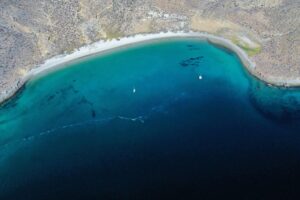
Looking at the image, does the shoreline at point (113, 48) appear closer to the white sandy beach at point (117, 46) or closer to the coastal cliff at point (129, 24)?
the white sandy beach at point (117, 46)

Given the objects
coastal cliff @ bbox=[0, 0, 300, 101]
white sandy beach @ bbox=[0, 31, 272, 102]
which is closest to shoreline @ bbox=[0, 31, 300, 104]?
white sandy beach @ bbox=[0, 31, 272, 102]

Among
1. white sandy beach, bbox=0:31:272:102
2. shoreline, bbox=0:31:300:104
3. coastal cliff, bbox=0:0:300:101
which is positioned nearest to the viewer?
shoreline, bbox=0:31:300:104

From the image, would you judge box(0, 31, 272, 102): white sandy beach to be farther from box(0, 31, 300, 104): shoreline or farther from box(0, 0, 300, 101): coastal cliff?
box(0, 0, 300, 101): coastal cliff

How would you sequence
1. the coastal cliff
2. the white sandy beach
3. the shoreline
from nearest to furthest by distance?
the shoreline, the white sandy beach, the coastal cliff

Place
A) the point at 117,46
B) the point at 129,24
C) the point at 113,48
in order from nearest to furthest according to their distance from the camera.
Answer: the point at 113,48
the point at 117,46
the point at 129,24

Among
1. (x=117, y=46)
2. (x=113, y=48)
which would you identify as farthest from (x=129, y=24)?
(x=113, y=48)

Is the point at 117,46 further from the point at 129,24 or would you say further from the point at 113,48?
the point at 129,24

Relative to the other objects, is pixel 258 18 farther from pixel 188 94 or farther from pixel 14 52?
pixel 14 52

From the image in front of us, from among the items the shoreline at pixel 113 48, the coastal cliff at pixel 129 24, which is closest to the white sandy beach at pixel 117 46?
the shoreline at pixel 113 48
